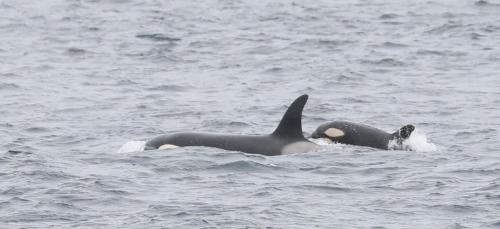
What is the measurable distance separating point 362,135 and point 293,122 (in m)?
1.64

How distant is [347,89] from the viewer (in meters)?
27.0

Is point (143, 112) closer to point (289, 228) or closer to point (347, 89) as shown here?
point (347, 89)

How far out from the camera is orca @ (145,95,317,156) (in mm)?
19219

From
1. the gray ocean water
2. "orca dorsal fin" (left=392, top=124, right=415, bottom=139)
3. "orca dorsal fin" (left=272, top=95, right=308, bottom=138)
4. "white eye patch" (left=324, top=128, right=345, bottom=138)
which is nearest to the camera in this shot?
the gray ocean water

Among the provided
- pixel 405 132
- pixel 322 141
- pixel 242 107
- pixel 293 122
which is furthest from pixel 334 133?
pixel 242 107

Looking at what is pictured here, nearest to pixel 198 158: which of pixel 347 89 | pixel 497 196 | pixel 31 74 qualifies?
pixel 497 196

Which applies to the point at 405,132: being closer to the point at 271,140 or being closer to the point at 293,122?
the point at 293,122

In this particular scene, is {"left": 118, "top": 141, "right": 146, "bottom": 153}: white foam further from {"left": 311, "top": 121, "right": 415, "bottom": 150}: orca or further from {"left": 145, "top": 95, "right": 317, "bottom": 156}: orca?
{"left": 311, "top": 121, "right": 415, "bottom": 150}: orca

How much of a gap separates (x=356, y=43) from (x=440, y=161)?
15119mm

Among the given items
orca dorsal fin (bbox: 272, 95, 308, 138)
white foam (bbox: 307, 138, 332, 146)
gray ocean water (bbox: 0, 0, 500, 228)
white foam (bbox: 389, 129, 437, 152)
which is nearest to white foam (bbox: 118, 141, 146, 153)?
gray ocean water (bbox: 0, 0, 500, 228)

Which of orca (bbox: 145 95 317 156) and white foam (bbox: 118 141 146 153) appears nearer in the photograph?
orca (bbox: 145 95 317 156)

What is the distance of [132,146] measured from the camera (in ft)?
67.1

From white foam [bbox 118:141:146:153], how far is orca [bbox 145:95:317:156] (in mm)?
276

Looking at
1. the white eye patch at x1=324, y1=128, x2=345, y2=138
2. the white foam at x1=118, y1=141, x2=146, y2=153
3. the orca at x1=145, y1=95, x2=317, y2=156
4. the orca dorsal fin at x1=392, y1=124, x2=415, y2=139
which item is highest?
the orca dorsal fin at x1=392, y1=124, x2=415, y2=139
